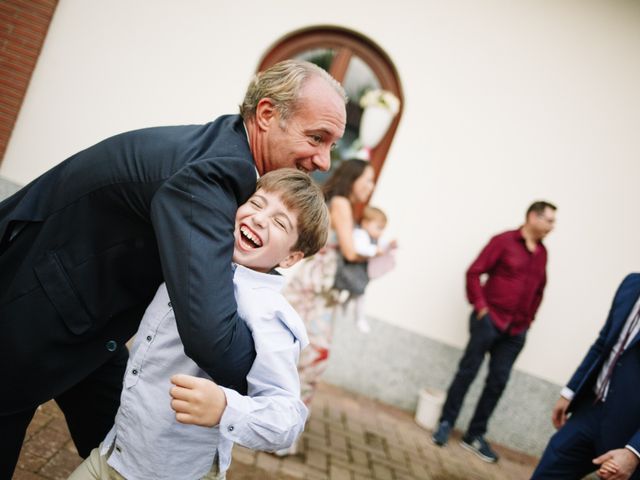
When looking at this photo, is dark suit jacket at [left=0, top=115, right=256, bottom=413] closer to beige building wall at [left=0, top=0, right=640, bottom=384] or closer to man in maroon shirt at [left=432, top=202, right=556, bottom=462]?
man in maroon shirt at [left=432, top=202, right=556, bottom=462]

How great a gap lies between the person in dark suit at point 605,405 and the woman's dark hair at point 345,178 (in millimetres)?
1895

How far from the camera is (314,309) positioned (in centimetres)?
346

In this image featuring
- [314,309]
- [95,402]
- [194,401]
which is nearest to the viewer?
[194,401]

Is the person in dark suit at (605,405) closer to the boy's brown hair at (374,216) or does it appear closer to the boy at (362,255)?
the boy at (362,255)

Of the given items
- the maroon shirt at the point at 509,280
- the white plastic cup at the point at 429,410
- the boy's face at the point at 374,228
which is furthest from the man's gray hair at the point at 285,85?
the white plastic cup at the point at 429,410

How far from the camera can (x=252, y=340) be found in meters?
1.25

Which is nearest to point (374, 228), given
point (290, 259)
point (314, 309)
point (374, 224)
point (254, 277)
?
point (374, 224)

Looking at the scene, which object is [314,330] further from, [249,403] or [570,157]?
[570,157]

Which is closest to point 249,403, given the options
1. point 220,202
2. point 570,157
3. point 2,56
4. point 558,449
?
point 220,202

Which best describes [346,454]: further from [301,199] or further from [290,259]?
[301,199]

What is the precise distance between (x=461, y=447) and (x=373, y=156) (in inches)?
131

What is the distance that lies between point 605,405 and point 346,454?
81.5 inches

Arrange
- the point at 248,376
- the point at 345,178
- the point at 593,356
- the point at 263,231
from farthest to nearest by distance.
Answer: the point at 345,178 < the point at 593,356 < the point at 263,231 < the point at 248,376

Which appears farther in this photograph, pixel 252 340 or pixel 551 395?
pixel 551 395
